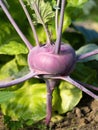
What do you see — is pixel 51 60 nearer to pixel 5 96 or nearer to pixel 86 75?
pixel 5 96

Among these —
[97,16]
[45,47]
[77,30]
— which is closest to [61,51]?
[45,47]

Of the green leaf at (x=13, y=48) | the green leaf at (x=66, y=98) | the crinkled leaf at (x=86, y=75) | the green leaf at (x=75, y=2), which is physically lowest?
the crinkled leaf at (x=86, y=75)

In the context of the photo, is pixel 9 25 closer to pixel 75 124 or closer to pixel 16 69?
pixel 16 69

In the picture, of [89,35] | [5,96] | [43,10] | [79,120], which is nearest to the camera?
[5,96]

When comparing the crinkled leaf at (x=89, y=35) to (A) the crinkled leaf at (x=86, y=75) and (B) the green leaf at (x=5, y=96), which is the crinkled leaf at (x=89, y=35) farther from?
(B) the green leaf at (x=5, y=96)

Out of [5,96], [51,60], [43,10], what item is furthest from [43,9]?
[5,96]

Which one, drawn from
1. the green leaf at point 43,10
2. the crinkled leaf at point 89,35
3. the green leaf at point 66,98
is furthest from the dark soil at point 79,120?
the crinkled leaf at point 89,35
